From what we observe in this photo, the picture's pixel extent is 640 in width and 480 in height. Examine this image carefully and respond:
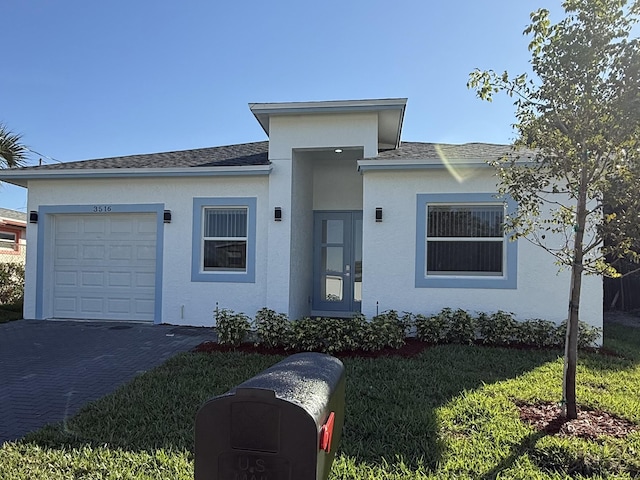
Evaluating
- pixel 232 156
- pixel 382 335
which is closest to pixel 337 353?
pixel 382 335

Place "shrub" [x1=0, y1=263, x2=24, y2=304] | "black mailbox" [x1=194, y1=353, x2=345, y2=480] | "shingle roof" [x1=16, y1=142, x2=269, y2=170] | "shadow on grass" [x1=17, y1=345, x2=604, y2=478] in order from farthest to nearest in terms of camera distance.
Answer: "shrub" [x1=0, y1=263, x2=24, y2=304]
"shingle roof" [x1=16, y1=142, x2=269, y2=170]
"shadow on grass" [x1=17, y1=345, x2=604, y2=478]
"black mailbox" [x1=194, y1=353, x2=345, y2=480]

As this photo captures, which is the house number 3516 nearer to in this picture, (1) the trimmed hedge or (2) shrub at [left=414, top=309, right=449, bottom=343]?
(1) the trimmed hedge

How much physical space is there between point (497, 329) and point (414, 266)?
192 centimetres

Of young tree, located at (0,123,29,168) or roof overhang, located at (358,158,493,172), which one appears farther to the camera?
young tree, located at (0,123,29,168)

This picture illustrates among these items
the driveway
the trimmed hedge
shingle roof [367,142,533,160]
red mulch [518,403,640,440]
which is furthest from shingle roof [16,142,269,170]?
red mulch [518,403,640,440]

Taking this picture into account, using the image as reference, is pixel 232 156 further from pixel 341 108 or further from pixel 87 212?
pixel 87 212

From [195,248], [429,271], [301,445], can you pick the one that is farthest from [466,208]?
[301,445]

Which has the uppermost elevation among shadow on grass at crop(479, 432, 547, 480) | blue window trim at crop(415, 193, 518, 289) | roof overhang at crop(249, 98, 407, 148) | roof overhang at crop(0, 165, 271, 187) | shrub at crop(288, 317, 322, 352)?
roof overhang at crop(249, 98, 407, 148)

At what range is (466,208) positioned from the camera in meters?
8.99

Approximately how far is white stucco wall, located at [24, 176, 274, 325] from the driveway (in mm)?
615

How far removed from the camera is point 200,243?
991cm

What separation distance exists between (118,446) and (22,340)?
578cm

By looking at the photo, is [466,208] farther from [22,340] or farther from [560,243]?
[22,340]

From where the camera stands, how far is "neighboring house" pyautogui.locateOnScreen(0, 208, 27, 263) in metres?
15.6
